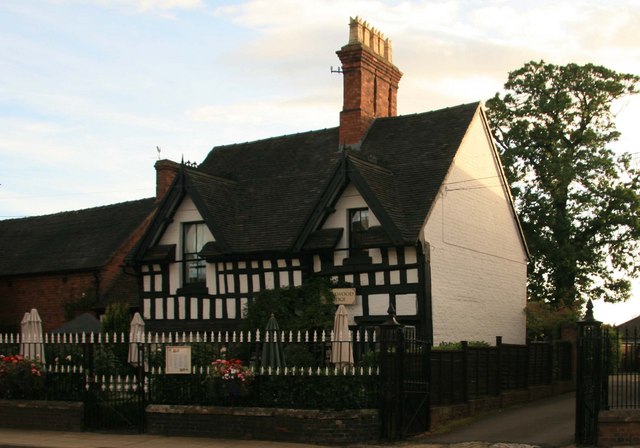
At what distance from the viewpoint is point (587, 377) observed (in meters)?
15.5

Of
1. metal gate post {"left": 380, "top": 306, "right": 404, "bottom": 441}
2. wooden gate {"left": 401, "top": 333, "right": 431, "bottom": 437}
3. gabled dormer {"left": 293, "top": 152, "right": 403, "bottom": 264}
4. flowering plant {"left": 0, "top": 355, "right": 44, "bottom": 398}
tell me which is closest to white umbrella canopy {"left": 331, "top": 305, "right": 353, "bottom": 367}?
metal gate post {"left": 380, "top": 306, "right": 404, "bottom": 441}

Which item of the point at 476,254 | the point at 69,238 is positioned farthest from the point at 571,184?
the point at 69,238

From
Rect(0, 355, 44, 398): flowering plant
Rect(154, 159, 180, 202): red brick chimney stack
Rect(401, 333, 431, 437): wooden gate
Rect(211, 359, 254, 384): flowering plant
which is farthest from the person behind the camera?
Rect(154, 159, 180, 202): red brick chimney stack

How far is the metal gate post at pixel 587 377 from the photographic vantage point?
15117 mm

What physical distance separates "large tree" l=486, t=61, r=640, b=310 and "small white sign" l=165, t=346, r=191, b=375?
64.3 ft

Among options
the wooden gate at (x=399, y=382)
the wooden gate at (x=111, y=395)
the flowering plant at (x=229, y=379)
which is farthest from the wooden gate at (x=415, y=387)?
the wooden gate at (x=111, y=395)

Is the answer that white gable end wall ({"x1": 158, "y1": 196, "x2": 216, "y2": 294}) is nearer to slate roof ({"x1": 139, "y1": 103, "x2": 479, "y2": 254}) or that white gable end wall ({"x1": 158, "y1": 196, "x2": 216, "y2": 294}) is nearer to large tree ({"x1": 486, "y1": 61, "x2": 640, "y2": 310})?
slate roof ({"x1": 139, "y1": 103, "x2": 479, "y2": 254})

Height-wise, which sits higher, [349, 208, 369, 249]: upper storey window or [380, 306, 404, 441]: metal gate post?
[349, 208, 369, 249]: upper storey window

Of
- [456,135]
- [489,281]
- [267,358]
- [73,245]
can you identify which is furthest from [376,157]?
[73,245]

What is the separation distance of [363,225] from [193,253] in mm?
5727

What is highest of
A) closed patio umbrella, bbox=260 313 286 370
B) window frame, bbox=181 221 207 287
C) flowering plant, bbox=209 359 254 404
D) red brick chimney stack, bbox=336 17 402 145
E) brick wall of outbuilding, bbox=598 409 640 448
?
red brick chimney stack, bbox=336 17 402 145

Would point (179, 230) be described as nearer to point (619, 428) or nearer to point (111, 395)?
point (111, 395)

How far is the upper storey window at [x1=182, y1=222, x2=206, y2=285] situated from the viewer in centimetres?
2698

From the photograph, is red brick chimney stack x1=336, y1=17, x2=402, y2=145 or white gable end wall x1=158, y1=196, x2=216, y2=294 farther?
red brick chimney stack x1=336, y1=17, x2=402, y2=145
